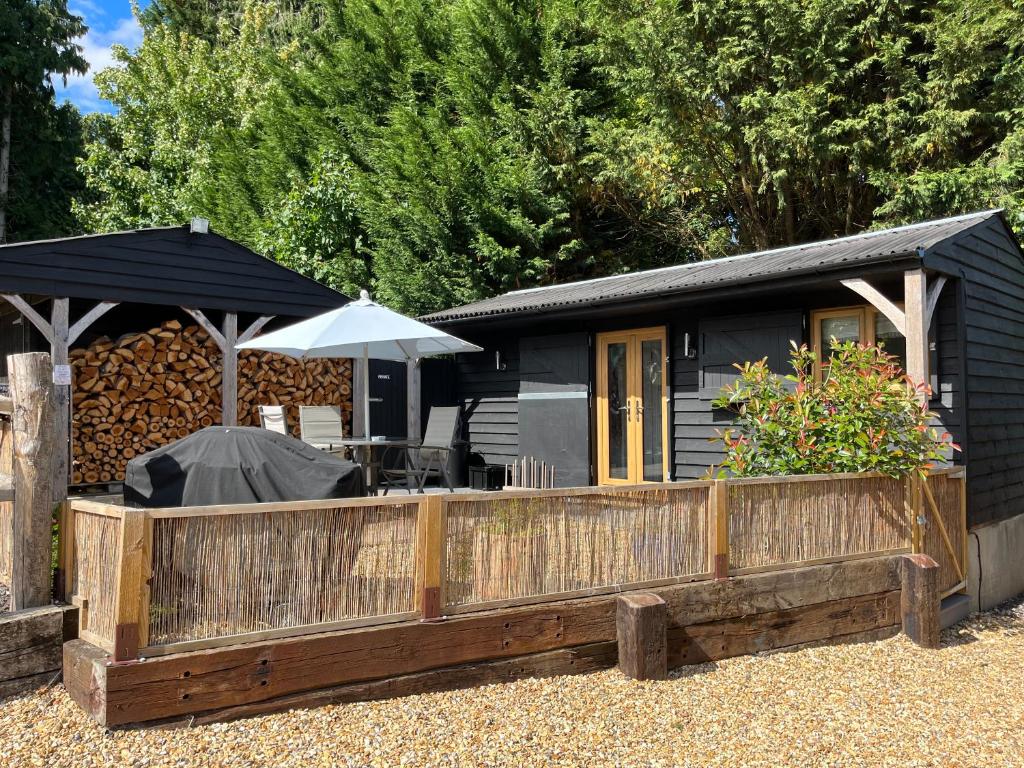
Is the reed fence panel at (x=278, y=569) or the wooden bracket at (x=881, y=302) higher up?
the wooden bracket at (x=881, y=302)

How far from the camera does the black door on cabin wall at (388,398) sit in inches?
424

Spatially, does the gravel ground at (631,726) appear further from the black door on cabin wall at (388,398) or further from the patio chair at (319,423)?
the black door on cabin wall at (388,398)

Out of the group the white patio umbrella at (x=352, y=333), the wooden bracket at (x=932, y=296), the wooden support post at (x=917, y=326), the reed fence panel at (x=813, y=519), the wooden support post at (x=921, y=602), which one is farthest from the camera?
the white patio umbrella at (x=352, y=333)

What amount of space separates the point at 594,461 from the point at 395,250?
7732mm

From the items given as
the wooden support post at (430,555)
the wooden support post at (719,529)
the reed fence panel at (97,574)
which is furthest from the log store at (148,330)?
the wooden support post at (719,529)

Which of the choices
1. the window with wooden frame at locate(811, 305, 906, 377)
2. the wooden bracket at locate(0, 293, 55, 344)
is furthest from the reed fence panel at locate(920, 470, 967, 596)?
the wooden bracket at locate(0, 293, 55, 344)

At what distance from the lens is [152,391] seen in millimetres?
8930

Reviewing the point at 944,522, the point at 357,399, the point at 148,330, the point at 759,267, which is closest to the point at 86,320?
the point at 148,330

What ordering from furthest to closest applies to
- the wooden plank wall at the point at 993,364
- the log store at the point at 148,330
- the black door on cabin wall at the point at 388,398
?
the black door on cabin wall at the point at 388,398
the log store at the point at 148,330
the wooden plank wall at the point at 993,364

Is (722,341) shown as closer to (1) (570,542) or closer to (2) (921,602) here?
(2) (921,602)

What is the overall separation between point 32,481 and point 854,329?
628cm

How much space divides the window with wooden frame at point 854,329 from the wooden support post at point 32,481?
5.53 metres

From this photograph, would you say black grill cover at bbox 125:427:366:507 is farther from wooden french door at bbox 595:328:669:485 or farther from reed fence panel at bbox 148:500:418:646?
wooden french door at bbox 595:328:669:485

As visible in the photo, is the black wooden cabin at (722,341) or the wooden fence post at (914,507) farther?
the black wooden cabin at (722,341)
